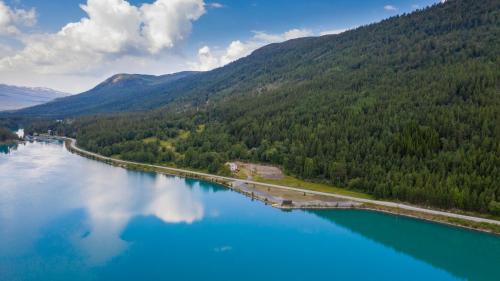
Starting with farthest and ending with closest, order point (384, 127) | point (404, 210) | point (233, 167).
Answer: point (233, 167)
point (384, 127)
point (404, 210)

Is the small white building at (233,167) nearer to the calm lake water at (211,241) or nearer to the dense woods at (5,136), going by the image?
the calm lake water at (211,241)

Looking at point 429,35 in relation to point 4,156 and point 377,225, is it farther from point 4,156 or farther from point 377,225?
point 4,156

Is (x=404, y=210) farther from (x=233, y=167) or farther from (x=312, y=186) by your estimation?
(x=233, y=167)

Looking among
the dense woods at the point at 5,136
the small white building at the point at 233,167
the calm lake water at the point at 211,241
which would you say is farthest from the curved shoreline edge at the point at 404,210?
the dense woods at the point at 5,136

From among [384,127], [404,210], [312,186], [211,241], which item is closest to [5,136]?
[312,186]

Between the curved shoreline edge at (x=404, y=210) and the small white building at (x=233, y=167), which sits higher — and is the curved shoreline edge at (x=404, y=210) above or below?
below

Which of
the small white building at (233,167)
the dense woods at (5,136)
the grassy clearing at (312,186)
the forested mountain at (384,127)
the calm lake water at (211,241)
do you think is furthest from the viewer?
the dense woods at (5,136)

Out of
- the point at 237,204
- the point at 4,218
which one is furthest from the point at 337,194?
the point at 4,218
